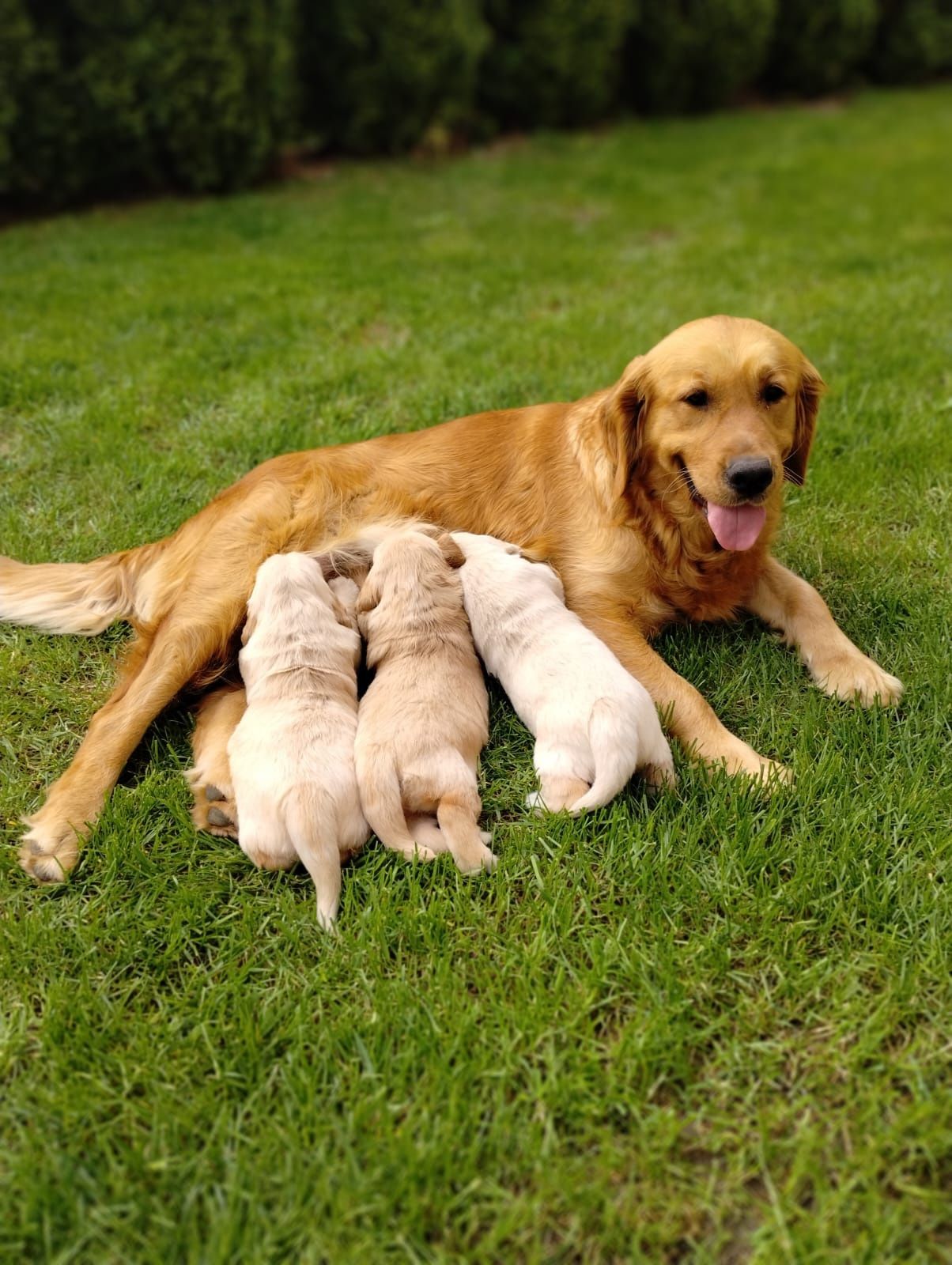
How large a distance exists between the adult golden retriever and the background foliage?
6.22 metres

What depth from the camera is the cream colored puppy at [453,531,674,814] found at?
252 cm

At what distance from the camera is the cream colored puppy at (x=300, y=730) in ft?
7.79

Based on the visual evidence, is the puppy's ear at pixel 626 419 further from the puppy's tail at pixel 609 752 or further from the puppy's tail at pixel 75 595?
the puppy's tail at pixel 75 595

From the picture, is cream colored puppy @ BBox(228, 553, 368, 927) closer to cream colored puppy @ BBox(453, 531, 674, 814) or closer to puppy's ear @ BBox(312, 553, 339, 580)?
puppy's ear @ BBox(312, 553, 339, 580)

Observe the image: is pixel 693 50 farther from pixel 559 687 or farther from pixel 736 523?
pixel 559 687

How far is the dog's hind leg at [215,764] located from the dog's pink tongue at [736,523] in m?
1.55

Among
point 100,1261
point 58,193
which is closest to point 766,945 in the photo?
point 100,1261

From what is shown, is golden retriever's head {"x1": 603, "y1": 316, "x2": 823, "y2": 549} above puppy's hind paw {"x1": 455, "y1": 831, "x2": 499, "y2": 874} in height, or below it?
above

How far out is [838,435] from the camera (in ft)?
14.9

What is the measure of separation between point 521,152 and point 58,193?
5.06m

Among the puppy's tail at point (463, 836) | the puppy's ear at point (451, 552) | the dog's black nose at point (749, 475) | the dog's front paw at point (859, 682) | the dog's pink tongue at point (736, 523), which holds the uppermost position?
the dog's black nose at point (749, 475)

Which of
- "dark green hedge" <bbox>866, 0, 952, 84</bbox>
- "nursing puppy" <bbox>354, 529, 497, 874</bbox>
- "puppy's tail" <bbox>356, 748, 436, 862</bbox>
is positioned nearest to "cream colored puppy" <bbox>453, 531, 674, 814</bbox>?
"nursing puppy" <bbox>354, 529, 497, 874</bbox>

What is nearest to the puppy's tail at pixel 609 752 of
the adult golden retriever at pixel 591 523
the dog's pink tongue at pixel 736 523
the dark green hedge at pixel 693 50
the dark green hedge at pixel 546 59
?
the adult golden retriever at pixel 591 523

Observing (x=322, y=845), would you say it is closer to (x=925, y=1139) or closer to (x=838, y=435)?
(x=925, y=1139)
